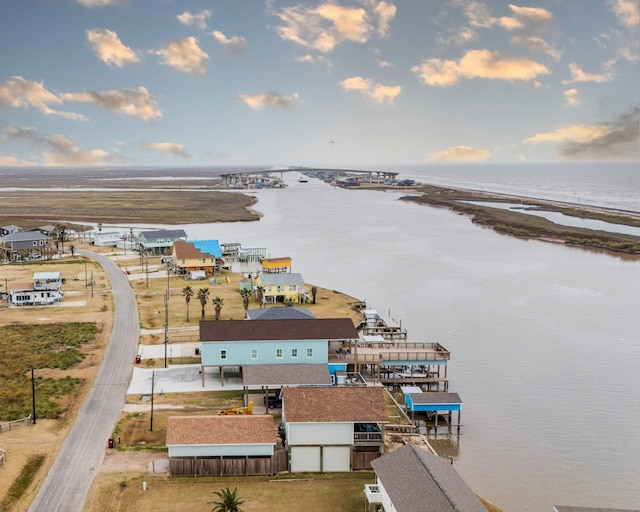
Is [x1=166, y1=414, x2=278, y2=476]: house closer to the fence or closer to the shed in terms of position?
the fence

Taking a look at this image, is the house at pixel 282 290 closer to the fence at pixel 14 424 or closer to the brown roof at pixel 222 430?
the fence at pixel 14 424

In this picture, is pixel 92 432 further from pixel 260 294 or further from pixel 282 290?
pixel 282 290

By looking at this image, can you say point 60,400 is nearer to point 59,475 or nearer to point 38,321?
point 59,475

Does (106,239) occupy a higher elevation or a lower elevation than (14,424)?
higher

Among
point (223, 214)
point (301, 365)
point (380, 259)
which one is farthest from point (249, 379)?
point (223, 214)

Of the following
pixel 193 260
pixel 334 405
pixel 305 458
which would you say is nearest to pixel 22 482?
pixel 305 458

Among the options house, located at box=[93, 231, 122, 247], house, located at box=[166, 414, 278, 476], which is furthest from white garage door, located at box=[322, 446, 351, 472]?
house, located at box=[93, 231, 122, 247]

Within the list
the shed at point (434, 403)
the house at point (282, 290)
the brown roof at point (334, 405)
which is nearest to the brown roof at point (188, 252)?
the house at point (282, 290)
